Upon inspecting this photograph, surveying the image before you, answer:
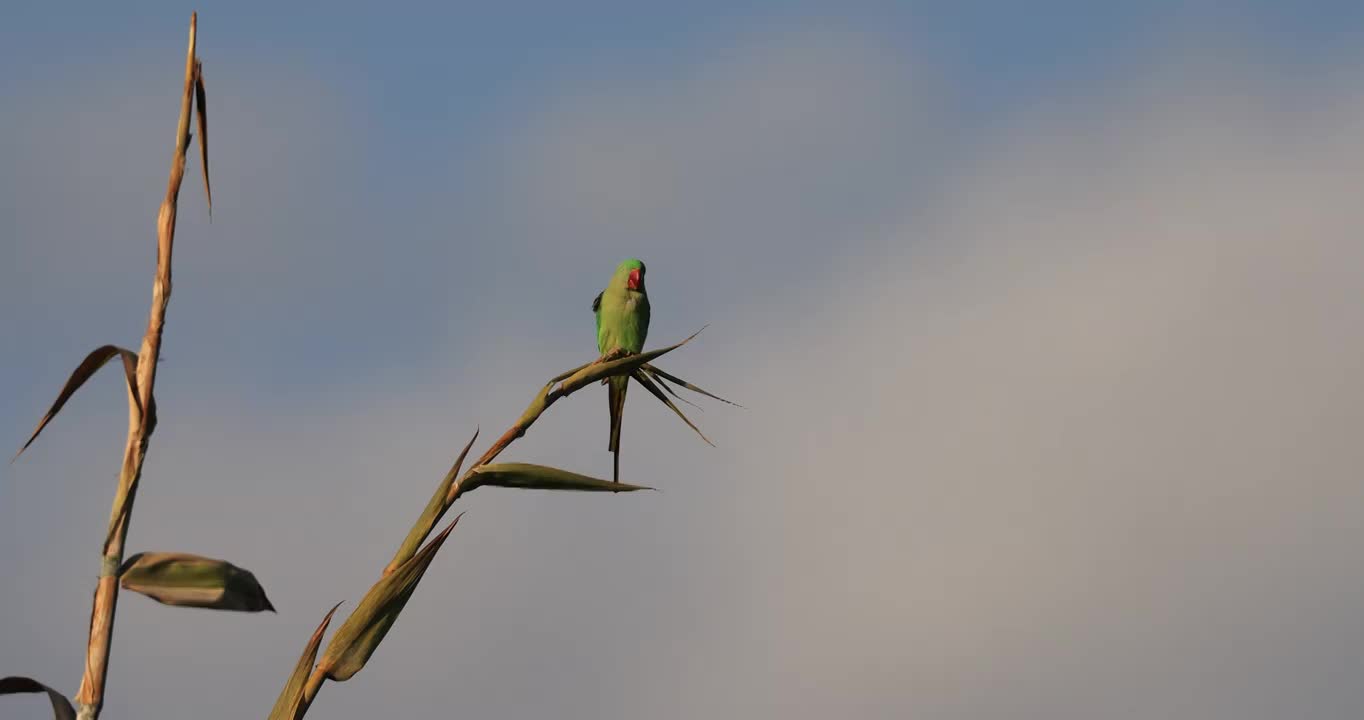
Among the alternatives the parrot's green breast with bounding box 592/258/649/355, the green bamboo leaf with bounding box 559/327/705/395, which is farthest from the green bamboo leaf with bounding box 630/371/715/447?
the parrot's green breast with bounding box 592/258/649/355

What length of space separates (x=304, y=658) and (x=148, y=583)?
0.48m

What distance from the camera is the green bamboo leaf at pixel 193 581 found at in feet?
9.41

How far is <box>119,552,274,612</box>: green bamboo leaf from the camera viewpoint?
9.41 ft

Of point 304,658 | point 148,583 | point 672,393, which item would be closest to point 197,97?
point 148,583

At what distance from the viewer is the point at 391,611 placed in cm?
328

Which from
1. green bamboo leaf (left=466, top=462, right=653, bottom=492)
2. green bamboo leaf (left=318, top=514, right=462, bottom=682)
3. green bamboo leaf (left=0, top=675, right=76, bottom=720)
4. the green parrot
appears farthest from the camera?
the green parrot

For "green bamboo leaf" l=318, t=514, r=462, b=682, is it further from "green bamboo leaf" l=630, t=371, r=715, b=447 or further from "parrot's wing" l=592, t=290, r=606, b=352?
"parrot's wing" l=592, t=290, r=606, b=352

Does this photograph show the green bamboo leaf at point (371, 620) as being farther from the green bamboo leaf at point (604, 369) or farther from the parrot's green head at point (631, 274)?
the parrot's green head at point (631, 274)

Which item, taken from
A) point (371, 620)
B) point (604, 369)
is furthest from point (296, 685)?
point (604, 369)

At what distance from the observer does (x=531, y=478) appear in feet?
11.5

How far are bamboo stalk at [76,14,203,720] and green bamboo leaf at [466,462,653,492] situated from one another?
940 millimetres

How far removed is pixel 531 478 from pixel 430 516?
270 millimetres

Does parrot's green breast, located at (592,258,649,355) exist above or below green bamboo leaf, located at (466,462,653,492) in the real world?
above

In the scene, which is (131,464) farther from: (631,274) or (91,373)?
(631,274)
